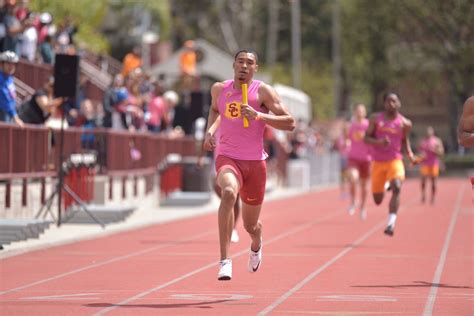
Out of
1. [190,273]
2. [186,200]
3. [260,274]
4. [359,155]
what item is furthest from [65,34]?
[260,274]

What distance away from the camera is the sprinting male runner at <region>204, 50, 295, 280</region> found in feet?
47.5

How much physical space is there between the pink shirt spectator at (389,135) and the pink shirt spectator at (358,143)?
643 cm

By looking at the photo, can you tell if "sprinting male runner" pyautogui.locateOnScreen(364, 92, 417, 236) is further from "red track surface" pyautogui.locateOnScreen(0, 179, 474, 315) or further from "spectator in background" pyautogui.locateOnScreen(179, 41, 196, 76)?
"spectator in background" pyautogui.locateOnScreen(179, 41, 196, 76)

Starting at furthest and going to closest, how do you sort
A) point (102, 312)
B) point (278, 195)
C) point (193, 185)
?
point (278, 195) → point (193, 185) → point (102, 312)

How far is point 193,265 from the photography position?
59.7 ft

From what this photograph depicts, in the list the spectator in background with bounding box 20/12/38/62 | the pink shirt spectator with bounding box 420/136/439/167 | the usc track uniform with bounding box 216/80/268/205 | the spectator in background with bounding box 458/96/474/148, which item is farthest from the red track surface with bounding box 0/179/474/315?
the pink shirt spectator with bounding box 420/136/439/167

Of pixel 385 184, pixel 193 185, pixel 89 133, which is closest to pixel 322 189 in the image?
pixel 193 185

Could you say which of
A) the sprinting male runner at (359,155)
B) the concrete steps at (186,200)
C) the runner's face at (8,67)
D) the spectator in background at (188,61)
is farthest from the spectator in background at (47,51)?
A: the spectator in background at (188,61)

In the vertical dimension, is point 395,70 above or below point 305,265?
above

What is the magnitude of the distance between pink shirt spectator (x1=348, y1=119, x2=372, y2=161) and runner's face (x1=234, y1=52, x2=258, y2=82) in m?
15.0

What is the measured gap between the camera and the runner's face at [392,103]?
22.7m

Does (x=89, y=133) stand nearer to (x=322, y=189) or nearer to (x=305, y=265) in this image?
(x=305, y=265)

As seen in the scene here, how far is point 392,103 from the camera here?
74.3 feet

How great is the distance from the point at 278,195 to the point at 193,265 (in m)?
27.3
